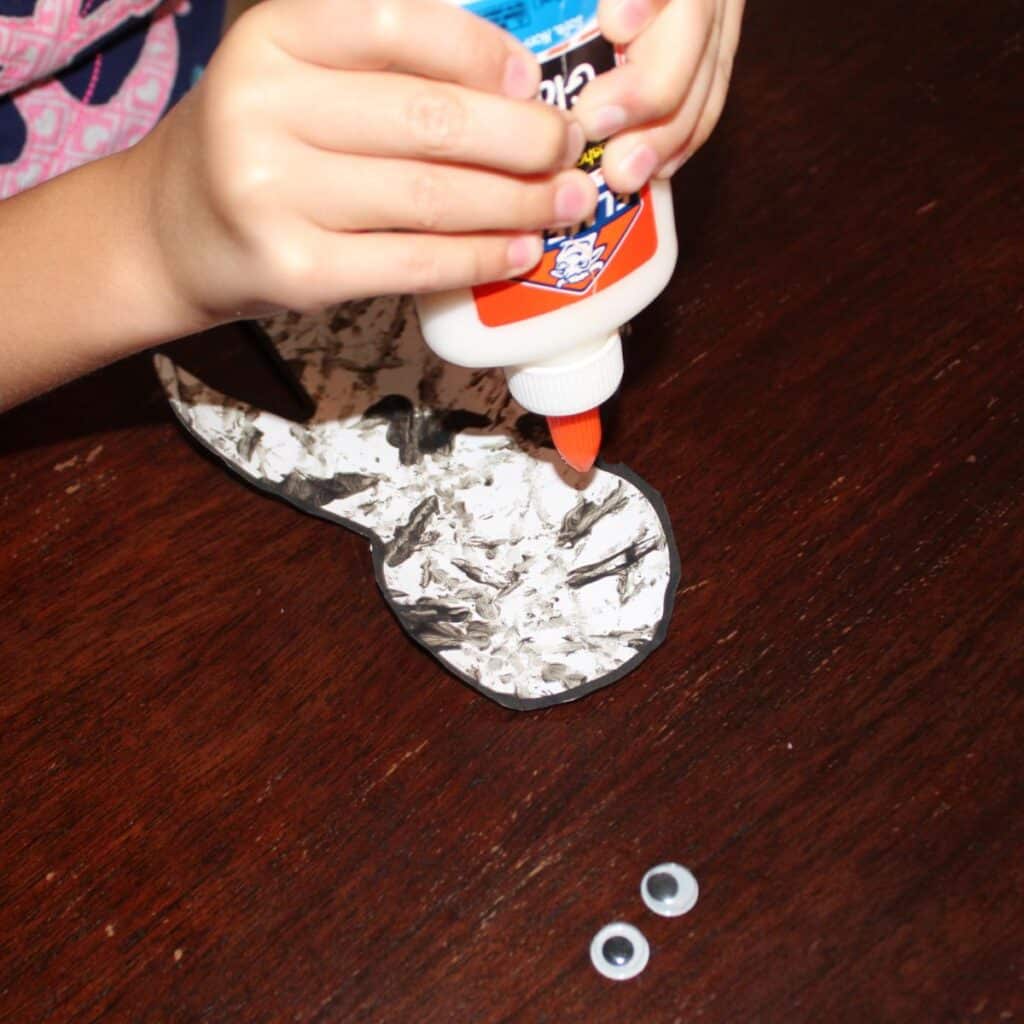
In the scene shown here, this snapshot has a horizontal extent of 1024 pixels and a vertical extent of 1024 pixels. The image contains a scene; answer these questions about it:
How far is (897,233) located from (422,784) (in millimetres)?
373

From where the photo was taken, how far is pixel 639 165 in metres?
0.36

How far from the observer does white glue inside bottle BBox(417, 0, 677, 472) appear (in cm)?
35

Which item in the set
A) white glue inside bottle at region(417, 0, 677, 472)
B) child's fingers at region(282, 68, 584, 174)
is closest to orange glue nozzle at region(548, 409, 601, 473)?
white glue inside bottle at region(417, 0, 677, 472)

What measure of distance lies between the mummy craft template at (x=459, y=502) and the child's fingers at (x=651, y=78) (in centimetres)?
20

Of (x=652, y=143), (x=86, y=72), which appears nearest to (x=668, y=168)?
(x=652, y=143)

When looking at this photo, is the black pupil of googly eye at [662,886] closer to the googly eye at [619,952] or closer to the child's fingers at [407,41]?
the googly eye at [619,952]

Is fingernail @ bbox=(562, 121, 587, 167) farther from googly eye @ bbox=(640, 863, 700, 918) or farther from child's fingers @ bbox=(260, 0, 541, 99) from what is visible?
googly eye @ bbox=(640, 863, 700, 918)

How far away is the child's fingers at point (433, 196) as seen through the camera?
1.16 ft

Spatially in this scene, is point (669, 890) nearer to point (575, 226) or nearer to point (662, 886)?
point (662, 886)

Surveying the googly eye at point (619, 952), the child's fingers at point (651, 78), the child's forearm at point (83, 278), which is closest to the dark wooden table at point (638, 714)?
the googly eye at point (619, 952)

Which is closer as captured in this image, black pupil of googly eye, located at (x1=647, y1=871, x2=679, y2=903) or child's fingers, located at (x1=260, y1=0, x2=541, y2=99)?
child's fingers, located at (x1=260, y1=0, x2=541, y2=99)

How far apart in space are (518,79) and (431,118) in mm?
27

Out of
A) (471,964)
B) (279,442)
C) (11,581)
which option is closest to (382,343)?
(279,442)

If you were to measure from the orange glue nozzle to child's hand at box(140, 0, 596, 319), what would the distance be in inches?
3.9
